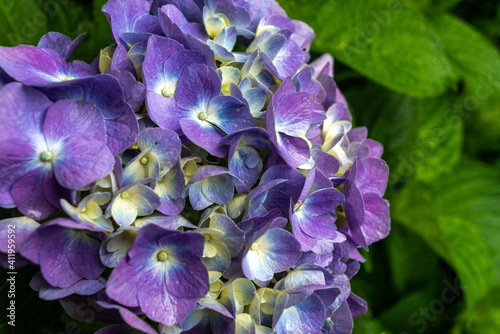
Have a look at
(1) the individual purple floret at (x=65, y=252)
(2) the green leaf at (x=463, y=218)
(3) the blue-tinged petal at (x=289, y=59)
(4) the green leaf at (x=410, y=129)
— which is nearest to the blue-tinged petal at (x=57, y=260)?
(1) the individual purple floret at (x=65, y=252)

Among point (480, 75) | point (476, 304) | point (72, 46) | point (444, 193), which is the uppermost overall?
point (72, 46)

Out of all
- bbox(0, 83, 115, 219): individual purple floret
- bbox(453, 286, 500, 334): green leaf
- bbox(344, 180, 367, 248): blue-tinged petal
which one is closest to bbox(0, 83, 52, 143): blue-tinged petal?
bbox(0, 83, 115, 219): individual purple floret

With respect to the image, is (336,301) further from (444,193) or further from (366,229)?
(444,193)

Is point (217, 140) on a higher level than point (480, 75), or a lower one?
higher

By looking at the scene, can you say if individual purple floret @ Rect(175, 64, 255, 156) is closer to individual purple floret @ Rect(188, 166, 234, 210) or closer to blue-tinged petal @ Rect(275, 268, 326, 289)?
individual purple floret @ Rect(188, 166, 234, 210)

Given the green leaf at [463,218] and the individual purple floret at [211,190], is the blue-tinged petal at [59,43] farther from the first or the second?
the green leaf at [463,218]

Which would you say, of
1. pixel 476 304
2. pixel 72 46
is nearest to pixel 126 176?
pixel 72 46

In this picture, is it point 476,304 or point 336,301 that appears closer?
point 336,301
